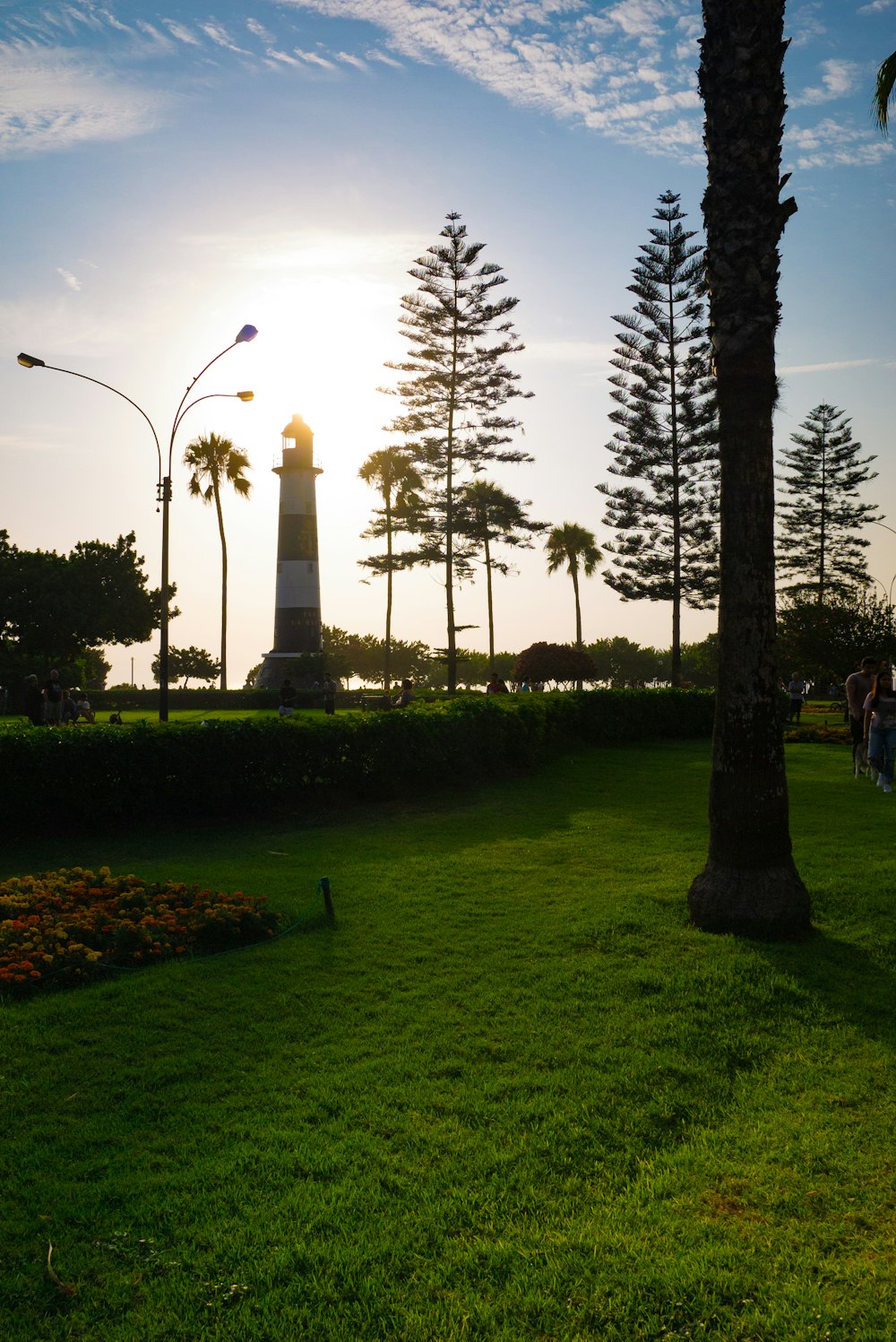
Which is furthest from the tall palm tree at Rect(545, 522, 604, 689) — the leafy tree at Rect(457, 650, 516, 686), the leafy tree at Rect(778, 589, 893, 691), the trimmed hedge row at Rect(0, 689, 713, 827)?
the trimmed hedge row at Rect(0, 689, 713, 827)

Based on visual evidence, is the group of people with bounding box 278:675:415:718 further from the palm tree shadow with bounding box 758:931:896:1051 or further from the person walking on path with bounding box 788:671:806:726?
the palm tree shadow with bounding box 758:931:896:1051

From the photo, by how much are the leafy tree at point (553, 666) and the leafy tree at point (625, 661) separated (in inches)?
1151

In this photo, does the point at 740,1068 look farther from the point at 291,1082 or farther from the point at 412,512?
the point at 412,512

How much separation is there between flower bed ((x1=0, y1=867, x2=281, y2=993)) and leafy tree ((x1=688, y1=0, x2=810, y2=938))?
3.24 m

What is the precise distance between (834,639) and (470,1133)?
103ft

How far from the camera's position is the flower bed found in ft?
20.5

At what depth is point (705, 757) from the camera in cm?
1798

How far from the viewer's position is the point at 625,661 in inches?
3088

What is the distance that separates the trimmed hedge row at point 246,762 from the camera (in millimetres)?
11172

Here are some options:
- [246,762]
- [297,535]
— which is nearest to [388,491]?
[297,535]

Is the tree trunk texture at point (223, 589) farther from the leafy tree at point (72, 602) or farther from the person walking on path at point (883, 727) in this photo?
the person walking on path at point (883, 727)

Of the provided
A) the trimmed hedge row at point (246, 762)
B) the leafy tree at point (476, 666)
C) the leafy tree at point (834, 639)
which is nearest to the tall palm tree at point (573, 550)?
the leafy tree at point (476, 666)

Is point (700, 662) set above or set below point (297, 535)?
below

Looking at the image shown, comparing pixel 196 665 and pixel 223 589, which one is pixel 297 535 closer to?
pixel 223 589
